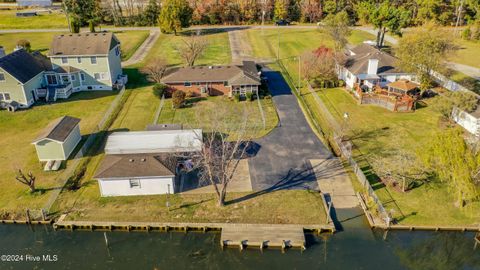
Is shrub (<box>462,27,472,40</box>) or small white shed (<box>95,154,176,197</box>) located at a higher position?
shrub (<box>462,27,472,40</box>)

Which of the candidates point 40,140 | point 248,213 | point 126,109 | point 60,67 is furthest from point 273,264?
point 60,67

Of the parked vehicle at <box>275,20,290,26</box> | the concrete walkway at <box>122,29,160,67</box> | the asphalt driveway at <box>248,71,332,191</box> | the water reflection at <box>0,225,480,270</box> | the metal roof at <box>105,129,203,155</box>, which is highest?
the parked vehicle at <box>275,20,290,26</box>

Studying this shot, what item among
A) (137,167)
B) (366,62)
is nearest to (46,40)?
(137,167)

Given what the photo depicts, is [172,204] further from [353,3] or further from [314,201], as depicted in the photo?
[353,3]

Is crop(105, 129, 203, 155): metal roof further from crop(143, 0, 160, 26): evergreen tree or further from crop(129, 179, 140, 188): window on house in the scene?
crop(143, 0, 160, 26): evergreen tree

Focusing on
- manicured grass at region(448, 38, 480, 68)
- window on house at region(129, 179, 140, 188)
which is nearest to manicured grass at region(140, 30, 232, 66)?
window on house at region(129, 179, 140, 188)

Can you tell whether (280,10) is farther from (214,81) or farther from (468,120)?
(468,120)
